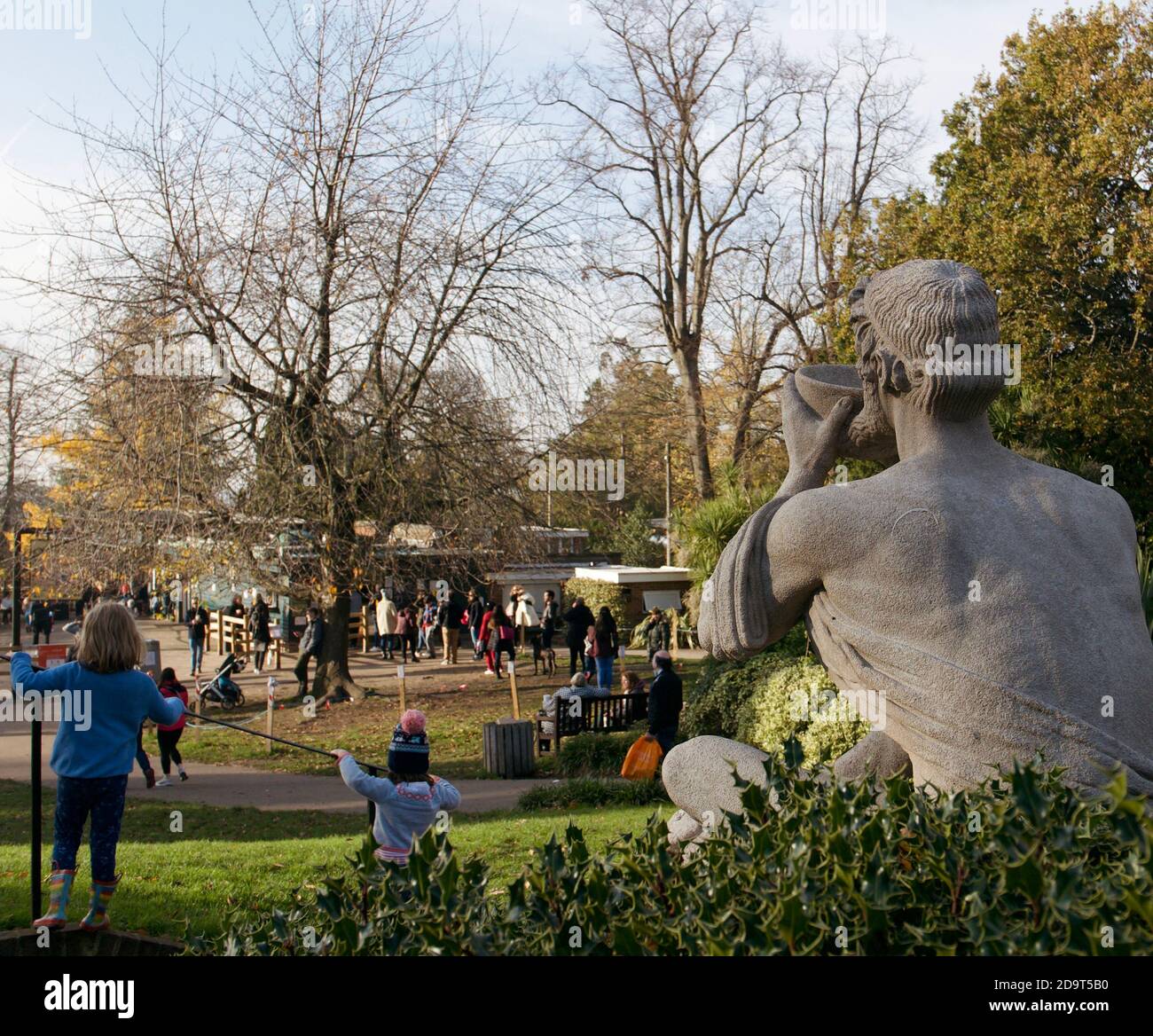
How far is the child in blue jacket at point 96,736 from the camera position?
5383 millimetres

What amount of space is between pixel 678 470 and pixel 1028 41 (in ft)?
78.2

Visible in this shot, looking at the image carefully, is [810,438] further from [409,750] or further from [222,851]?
[222,851]

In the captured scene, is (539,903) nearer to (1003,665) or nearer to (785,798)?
(785,798)

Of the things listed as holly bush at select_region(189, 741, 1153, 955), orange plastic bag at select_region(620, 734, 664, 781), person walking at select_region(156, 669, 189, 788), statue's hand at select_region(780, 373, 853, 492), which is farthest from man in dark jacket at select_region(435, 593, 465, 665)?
holly bush at select_region(189, 741, 1153, 955)

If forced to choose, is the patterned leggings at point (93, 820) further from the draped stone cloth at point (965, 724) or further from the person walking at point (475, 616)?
the person walking at point (475, 616)

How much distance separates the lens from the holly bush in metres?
2.43

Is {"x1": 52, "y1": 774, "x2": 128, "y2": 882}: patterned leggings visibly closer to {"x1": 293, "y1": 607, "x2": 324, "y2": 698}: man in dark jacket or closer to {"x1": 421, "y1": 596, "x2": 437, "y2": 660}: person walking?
{"x1": 293, "y1": 607, "x2": 324, "y2": 698}: man in dark jacket

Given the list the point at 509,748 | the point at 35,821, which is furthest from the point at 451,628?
the point at 35,821

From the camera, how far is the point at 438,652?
30.2 m

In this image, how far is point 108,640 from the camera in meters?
5.50

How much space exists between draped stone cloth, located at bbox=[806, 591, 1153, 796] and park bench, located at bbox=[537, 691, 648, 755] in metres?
11.9

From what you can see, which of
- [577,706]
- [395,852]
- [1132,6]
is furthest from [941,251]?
[395,852]

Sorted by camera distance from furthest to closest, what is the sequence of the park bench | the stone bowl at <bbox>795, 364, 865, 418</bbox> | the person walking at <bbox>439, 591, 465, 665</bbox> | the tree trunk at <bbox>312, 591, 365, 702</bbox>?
the person walking at <bbox>439, 591, 465, 665</bbox>, the tree trunk at <bbox>312, 591, 365, 702</bbox>, the park bench, the stone bowl at <bbox>795, 364, 865, 418</bbox>

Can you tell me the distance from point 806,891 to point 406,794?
4.02 meters
